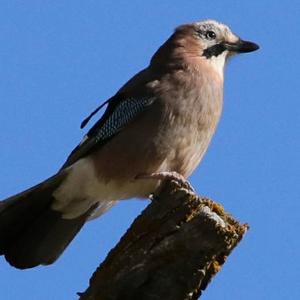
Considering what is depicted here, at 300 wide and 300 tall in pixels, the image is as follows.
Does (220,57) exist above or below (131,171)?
above

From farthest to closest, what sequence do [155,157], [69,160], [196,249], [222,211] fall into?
[69,160] < [155,157] < [222,211] < [196,249]

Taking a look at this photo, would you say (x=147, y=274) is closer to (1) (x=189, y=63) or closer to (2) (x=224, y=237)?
(2) (x=224, y=237)

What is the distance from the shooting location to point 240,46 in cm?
841

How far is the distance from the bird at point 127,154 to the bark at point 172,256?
2.08 m

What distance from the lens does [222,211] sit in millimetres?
4816

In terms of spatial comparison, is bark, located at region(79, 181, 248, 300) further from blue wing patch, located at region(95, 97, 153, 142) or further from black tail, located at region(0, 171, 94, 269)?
blue wing patch, located at region(95, 97, 153, 142)

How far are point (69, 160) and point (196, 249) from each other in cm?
347

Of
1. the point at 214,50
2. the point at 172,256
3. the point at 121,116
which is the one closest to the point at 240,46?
the point at 214,50

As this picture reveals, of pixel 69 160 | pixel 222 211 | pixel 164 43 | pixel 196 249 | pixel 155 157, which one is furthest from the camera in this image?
pixel 164 43

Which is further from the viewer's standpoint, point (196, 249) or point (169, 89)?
point (169, 89)

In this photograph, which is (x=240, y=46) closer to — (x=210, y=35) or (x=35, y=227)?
(x=210, y=35)

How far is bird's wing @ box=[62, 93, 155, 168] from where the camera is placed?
760cm

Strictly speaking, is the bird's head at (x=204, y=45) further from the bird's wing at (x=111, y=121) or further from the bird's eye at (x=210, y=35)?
the bird's wing at (x=111, y=121)

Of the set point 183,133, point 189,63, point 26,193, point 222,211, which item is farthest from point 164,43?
point 222,211
